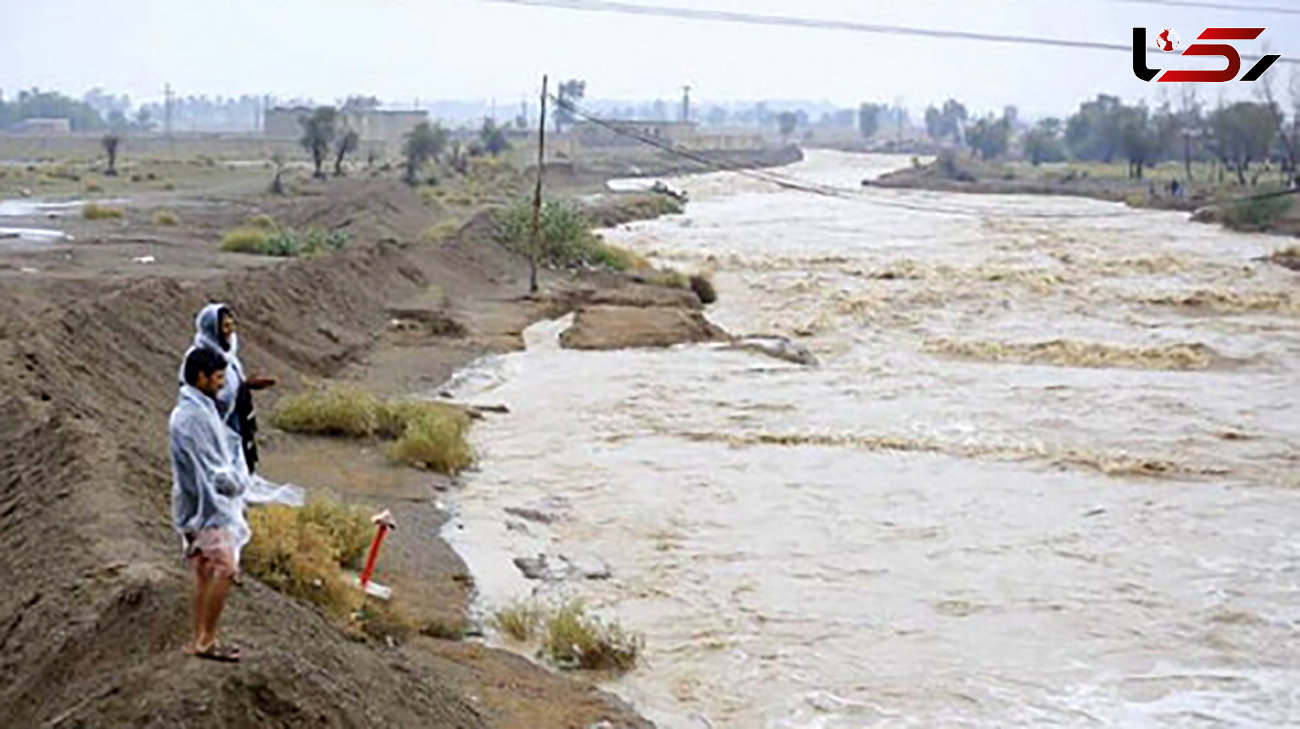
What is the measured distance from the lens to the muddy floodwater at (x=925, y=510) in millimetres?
14523

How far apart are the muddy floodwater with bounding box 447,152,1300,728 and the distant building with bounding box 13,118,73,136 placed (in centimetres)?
13851

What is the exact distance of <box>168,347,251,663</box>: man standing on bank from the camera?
7.91 meters

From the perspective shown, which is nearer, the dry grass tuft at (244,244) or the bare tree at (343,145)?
the dry grass tuft at (244,244)

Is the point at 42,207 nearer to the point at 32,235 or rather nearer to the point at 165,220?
the point at 165,220

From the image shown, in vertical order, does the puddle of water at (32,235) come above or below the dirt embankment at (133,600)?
above

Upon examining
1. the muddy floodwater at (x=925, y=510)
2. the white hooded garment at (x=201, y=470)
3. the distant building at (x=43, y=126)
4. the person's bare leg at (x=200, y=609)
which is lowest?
Result: the muddy floodwater at (x=925, y=510)

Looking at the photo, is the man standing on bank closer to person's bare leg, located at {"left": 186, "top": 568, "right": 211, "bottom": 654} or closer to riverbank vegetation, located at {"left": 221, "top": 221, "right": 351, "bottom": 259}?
person's bare leg, located at {"left": 186, "top": 568, "right": 211, "bottom": 654}

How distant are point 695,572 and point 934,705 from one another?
13.7 ft

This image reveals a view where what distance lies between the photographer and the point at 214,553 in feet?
26.3

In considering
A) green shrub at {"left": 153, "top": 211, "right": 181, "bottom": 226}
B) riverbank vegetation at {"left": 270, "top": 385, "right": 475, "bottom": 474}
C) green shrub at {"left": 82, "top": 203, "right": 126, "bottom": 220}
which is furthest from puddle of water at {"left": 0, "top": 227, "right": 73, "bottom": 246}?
riverbank vegetation at {"left": 270, "top": 385, "right": 475, "bottom": 474}

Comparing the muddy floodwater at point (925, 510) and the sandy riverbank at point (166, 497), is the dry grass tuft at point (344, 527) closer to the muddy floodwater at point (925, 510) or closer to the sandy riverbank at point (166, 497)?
the sandy riverbank at point (166, 497)

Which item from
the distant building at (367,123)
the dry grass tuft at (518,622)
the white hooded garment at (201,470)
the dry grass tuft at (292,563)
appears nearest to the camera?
the white hooded garment at (201,470)

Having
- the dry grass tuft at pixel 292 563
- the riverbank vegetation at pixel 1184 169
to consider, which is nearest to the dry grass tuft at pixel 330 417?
the dry grass tuft at pixel 292 563

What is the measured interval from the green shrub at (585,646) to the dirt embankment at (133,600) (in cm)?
53
